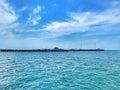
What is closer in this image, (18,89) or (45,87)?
(18,89)

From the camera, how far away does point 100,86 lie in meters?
14.0

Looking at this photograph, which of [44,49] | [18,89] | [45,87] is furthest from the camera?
[44,49]

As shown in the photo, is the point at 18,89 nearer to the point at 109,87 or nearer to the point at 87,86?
the point at 87,86

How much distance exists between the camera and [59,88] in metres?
13.5

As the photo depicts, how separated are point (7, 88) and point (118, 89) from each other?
31.5 feet

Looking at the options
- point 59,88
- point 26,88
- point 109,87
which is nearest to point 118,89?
point 109,87

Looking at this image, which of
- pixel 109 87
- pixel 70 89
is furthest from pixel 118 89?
pixel 70 89

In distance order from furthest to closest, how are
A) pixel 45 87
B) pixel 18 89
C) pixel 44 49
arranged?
pixel 44 49 < pixel 45 87 < pixel 18 89

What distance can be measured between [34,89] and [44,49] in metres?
182

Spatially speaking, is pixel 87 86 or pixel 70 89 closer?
pixel 70 89

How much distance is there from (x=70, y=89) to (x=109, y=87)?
3609 millimetres

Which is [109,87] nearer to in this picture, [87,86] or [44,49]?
[87,86]

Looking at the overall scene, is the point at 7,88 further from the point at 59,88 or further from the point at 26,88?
the point at 59,88

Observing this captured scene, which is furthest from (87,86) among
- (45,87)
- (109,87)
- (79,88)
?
(45,87)
